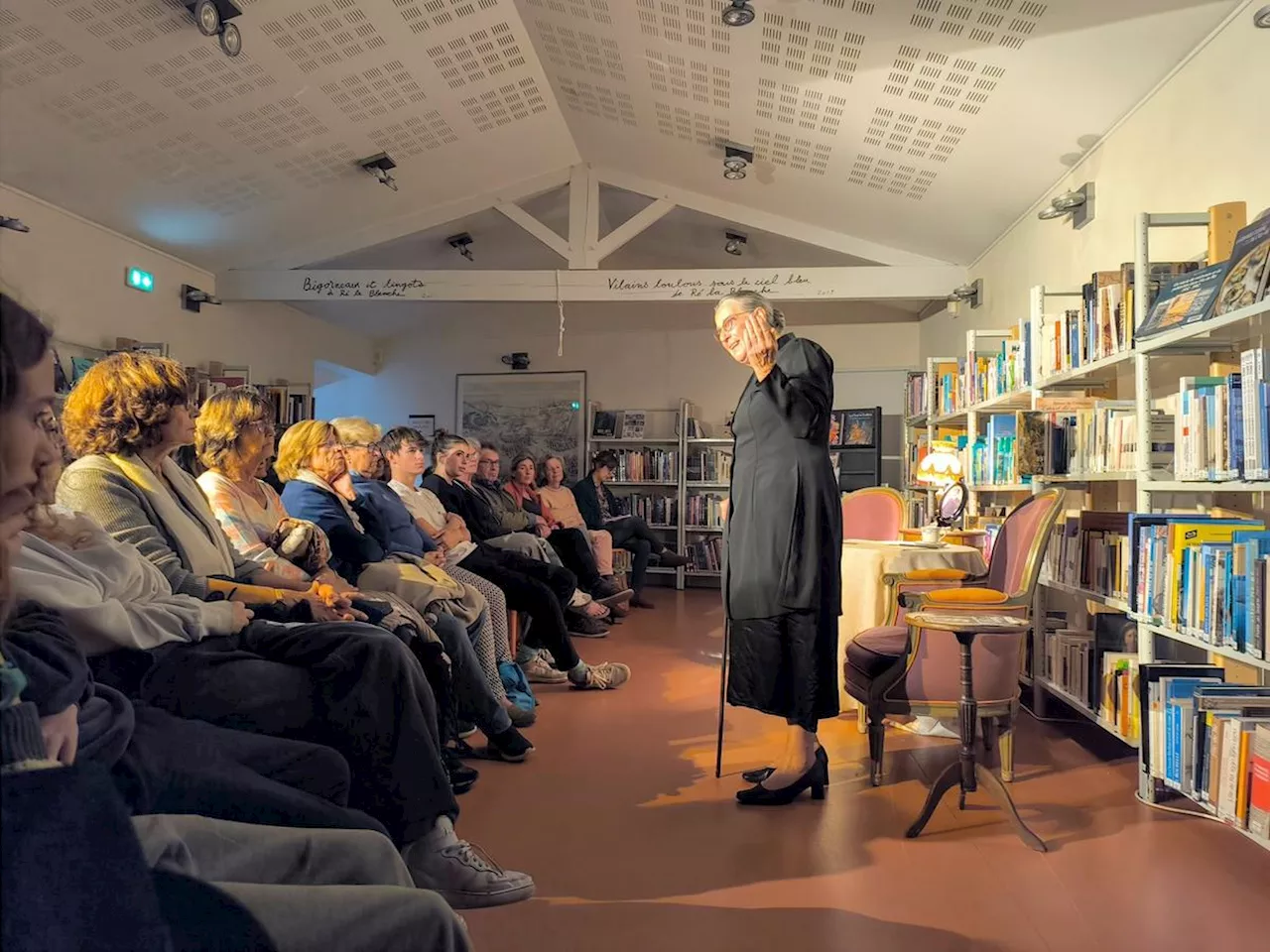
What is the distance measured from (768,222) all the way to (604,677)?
3575 millimetres

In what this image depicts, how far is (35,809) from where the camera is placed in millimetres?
586

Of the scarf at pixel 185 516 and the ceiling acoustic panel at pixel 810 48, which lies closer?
the scarf at pixel 185 516

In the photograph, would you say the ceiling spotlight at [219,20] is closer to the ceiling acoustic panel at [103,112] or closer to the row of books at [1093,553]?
the ceiling acoustic panel at [103,112]

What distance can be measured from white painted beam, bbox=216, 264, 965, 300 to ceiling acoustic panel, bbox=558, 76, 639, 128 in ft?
3.47

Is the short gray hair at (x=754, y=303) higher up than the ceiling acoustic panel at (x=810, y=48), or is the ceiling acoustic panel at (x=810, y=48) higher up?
the ceiling acoustic panel at (x=810, y=48)

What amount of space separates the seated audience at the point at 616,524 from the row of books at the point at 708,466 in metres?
0.80

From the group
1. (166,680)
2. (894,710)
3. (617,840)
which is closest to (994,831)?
(894,710)

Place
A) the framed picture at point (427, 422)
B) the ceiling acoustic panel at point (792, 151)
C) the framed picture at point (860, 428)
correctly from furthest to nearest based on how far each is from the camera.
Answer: the framed picture at point (427, 422)
the framed picture at point (860, 428)
the ceiling acoustic panel at point (792, 151)

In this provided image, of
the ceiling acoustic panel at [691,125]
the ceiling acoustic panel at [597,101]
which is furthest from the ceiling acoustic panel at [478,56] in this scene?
the ceiling acoustic panel at [691,125]

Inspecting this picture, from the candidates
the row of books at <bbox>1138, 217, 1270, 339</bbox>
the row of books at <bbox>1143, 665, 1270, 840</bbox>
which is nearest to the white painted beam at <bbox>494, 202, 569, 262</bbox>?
the row of books at <bbox>1138, 217, 1270, 339</bbox>

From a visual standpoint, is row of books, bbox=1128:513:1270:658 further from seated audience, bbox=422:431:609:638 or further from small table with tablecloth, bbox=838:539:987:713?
seated audience, bbox=422:431:609:638

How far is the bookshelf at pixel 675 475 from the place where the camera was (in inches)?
319

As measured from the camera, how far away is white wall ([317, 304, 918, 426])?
8.02 metres

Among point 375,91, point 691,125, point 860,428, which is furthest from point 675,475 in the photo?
point 375,91
